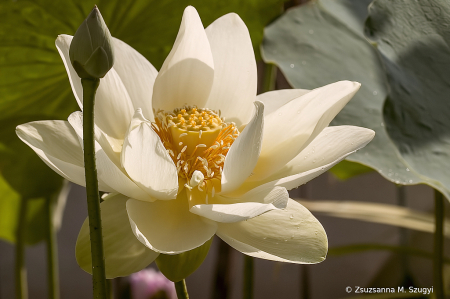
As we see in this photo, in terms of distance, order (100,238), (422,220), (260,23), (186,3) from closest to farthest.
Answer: (100,238) → (186,3) → (260,23) → (422,220)

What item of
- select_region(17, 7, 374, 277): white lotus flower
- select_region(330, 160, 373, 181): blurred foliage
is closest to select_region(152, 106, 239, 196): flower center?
select_region(17, 7, 374, 277): white lotus flower

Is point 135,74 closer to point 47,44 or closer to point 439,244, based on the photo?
point 47,44

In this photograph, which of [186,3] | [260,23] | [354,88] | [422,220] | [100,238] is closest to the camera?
[100,238]

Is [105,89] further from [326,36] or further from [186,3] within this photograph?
[326,36]

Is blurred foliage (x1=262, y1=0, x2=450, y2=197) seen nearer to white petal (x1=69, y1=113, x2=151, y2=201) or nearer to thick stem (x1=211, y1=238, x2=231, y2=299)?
white petal (x1=69, y1=113, x2=151, y2=201)

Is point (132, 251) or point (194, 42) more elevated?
point (194, 42)

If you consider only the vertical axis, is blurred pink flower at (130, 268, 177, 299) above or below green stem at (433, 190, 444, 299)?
below

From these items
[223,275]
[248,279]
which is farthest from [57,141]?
[223,275]

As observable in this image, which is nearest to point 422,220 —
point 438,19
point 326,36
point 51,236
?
point 326,36
